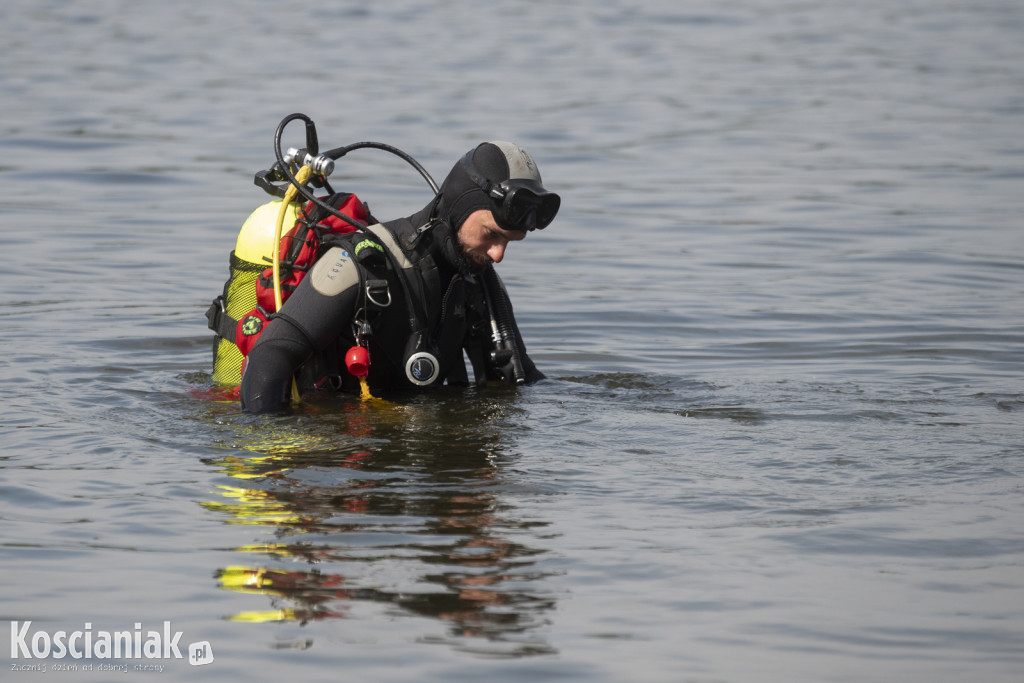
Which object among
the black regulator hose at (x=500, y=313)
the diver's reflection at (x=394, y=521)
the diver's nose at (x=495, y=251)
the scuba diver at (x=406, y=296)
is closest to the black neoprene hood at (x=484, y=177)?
the scuba diver at (x=406, y=296)

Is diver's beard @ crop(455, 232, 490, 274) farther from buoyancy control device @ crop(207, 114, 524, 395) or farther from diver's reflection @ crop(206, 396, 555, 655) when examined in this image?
diver's reflection @ crop(206, 396, 555, 655)

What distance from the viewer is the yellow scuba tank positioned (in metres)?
5.04

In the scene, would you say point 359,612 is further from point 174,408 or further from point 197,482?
point 174,408

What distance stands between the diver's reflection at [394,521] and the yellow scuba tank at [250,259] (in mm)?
535

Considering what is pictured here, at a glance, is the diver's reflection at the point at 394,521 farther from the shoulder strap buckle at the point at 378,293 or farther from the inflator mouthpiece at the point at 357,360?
the shoulder strap buckle at the point at 378,293

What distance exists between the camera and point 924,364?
270 inches

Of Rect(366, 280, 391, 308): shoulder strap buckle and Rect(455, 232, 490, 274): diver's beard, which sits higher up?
Rect(455, 232, 490, 274): diver's beard

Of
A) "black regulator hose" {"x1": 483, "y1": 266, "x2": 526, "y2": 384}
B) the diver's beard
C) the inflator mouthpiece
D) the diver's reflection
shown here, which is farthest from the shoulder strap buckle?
"black regulator hose" {"x1": 483, "y1": 266, "x2": 526, "y2": 384}

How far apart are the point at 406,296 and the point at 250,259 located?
651 mm

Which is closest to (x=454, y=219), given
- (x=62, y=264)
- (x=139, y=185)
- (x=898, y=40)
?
(x=62, y=264)

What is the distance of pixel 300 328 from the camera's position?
4645mm

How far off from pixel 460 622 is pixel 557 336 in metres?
4.52

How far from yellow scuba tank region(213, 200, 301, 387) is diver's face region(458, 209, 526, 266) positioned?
0.64m

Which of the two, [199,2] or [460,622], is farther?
[199,2]
